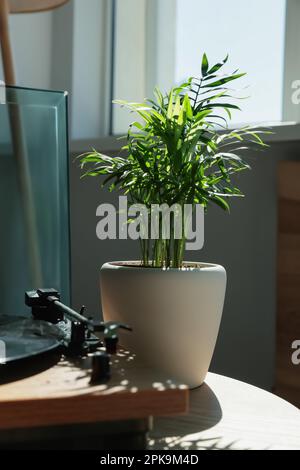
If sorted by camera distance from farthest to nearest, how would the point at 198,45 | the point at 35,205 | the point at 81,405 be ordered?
the point at 198,45
the point at 35,205
the point at 81,405

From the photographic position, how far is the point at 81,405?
0.44 metres

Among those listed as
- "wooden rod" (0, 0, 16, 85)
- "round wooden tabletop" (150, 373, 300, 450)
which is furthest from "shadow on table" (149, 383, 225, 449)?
"wooden rod" (0, 0, 16, 85)

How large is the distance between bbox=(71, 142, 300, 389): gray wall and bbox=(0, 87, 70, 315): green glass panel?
0.50m

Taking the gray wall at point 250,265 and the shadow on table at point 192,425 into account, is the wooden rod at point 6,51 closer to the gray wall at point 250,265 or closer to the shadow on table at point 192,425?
the gray wall at point 250,265

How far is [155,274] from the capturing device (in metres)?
0.69

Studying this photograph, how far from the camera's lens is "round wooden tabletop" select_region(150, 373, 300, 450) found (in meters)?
0.57

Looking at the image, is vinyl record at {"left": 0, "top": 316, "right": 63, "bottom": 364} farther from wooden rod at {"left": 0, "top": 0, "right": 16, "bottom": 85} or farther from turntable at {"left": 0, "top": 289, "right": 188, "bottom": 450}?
wooden rod at {"left": 0, "top": 0, "right": 16, "bottom": 85}

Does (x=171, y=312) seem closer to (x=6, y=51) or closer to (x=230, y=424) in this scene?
(x=230, y=424)

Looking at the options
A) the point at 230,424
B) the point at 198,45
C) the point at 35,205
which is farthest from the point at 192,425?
the point at 198,45

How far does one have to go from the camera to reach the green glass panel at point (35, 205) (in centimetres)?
88

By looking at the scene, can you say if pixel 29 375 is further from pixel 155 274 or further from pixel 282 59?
pixel 282 59

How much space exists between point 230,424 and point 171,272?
179 millimetres

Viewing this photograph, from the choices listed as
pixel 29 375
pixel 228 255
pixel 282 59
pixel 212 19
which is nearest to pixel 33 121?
pixel 29 375
